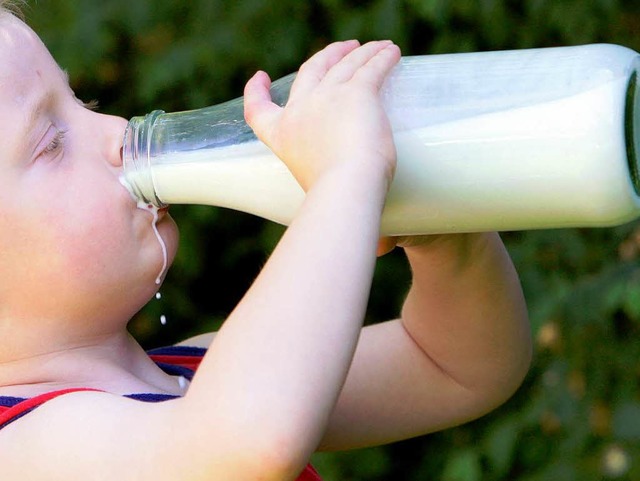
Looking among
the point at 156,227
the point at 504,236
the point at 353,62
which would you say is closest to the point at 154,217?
the point at 156,227

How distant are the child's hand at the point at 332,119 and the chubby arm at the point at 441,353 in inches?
12.8

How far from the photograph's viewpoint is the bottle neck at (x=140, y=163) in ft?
3.60

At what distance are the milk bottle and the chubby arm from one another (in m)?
0.29

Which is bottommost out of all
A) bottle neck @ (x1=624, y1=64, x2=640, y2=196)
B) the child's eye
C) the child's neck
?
the child's neck

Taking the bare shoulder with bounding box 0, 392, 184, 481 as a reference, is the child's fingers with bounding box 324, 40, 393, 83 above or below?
above

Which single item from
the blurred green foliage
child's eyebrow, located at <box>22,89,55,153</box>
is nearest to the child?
child's eyebrow, located at <box>22,89,55,153</box>

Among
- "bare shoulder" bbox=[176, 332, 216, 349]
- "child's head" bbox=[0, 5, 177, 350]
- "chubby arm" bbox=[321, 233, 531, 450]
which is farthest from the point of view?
"bare shoulder" bbox=[176, 332, 216, 349]

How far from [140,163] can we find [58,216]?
0.09 metres

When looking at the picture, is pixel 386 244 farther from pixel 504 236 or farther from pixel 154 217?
pixel 504 236

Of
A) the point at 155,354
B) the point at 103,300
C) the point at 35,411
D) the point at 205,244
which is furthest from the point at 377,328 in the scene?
the point at 205,244

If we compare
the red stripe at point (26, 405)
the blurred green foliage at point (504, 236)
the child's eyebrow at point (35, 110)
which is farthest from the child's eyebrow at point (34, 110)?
the blurred green foliage at point (504, 236)

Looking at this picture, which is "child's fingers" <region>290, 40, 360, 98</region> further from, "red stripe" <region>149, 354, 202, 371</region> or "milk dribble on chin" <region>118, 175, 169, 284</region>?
"red stripe" <region>149, 354, 202, 371</region>

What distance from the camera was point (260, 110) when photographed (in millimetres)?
995

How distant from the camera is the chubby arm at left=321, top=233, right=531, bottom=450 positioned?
1295 mm
